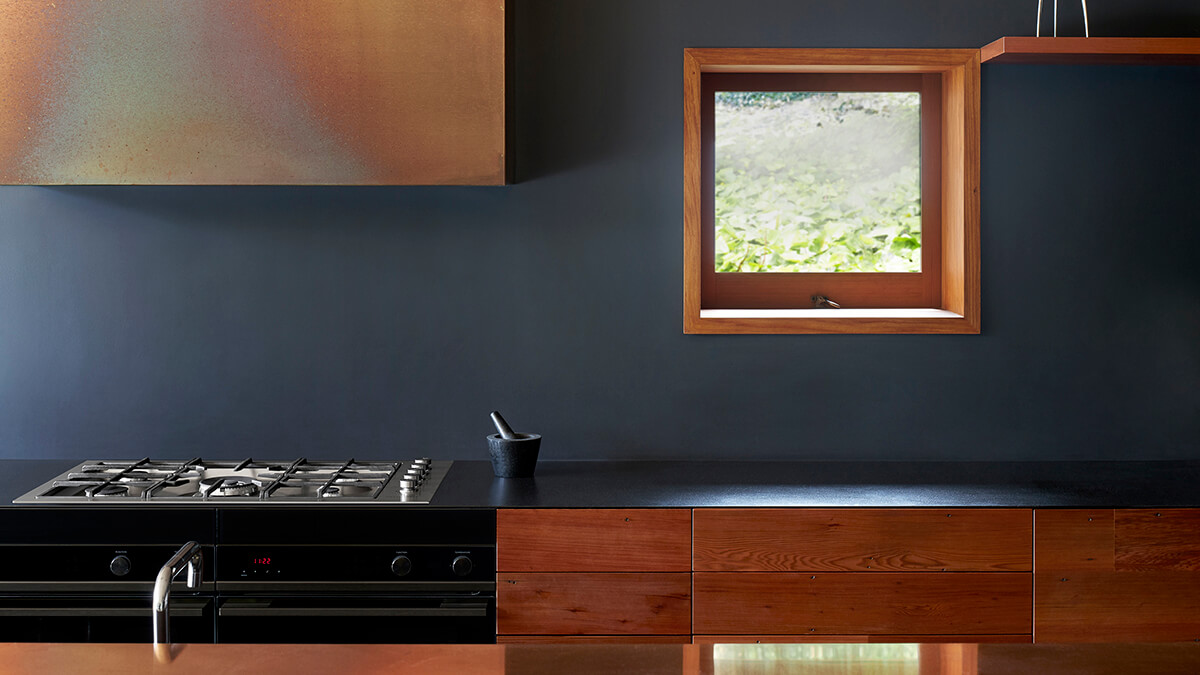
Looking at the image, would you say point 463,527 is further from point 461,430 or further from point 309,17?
point 309,17

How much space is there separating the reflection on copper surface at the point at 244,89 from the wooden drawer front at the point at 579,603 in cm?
99

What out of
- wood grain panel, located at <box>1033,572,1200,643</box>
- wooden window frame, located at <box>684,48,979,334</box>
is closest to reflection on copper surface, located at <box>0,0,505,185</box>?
wooden window frame, located at <box>684,48,979,334</box>

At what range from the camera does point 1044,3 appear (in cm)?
277

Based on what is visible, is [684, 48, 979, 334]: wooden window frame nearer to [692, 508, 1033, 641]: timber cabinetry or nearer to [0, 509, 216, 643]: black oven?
[692, 508, 1033, 641]: timber cabinetry

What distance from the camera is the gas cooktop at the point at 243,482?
7.57ft

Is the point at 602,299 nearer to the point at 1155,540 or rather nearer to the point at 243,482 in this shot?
the point at 243,482

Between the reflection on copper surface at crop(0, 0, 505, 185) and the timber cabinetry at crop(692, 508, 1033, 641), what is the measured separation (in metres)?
1.08

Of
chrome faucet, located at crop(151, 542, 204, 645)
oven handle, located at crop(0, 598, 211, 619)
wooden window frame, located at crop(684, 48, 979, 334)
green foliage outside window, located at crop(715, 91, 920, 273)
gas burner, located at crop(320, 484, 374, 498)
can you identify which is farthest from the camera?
green foliage outside window, located at crop(715, 91, 920, 273)

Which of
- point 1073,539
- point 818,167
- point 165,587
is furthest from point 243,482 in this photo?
point 1073,539

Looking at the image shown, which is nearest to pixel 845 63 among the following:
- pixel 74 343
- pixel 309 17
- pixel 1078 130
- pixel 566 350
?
Answer: pixel 1078 130

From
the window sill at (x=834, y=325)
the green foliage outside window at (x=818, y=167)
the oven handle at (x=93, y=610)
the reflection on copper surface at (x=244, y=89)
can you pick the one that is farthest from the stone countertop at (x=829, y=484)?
the reflection on copper surface at (x=244, y=89)

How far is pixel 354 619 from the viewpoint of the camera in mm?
2258

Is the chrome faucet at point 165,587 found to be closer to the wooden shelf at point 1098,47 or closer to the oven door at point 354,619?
the oven door at point 354,619

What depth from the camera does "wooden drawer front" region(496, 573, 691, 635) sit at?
227cm
